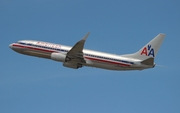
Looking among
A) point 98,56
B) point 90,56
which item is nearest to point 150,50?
point 98,56

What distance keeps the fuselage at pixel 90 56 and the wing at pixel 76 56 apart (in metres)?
1.41

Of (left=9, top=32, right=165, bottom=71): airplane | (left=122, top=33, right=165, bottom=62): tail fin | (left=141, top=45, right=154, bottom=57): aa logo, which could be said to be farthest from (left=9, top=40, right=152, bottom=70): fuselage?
(left=141, top=45, right=154, bottom=57): aa logo

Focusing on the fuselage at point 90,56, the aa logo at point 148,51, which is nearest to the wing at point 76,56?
the fuselage at point 90,56

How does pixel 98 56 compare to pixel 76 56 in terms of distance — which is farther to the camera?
pixel 98 56

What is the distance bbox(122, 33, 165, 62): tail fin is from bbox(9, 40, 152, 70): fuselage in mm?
1950

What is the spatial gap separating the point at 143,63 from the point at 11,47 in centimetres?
3423

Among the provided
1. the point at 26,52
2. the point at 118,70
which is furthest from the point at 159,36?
the point at 26,52

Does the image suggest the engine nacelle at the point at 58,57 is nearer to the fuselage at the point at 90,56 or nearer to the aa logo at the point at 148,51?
the fuselage at the point at 90,56

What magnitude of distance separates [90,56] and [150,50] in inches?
508

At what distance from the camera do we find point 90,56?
80.0 meters

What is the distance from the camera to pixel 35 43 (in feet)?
282

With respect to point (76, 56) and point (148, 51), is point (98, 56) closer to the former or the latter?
point (76, 56)

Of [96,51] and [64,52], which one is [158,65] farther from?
[64,52]

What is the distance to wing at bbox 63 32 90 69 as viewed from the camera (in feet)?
249
